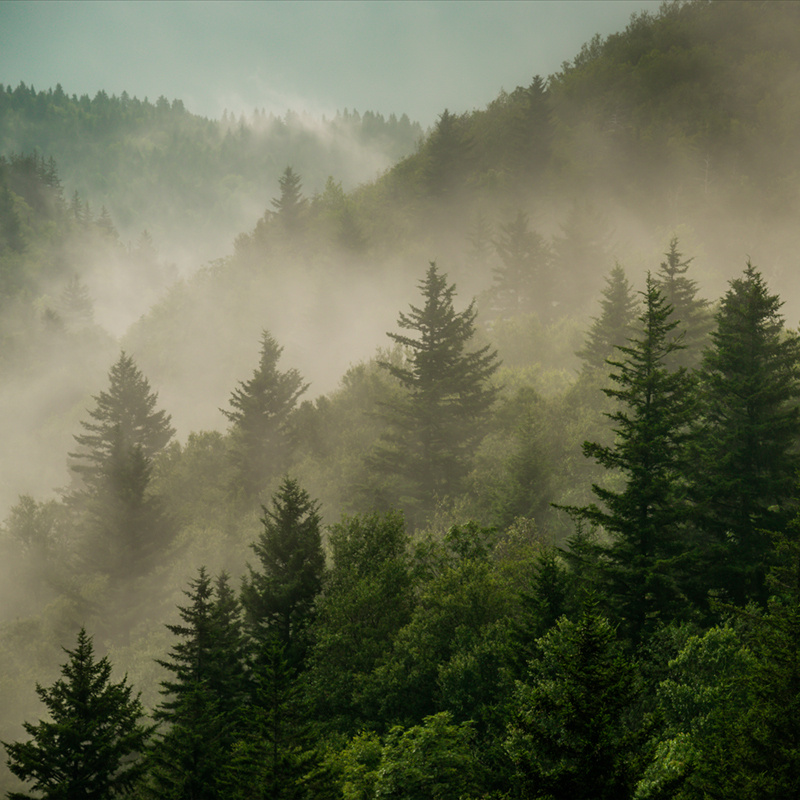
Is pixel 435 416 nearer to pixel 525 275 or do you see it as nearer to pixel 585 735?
pixel 585 735

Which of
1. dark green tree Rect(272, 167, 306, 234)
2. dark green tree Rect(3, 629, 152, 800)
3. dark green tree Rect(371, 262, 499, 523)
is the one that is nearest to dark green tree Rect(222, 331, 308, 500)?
dark green tree Rect(371, 262, 499, 523)

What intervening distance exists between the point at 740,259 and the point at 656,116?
23.8m

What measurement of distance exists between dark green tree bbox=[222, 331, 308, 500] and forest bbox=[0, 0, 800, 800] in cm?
20

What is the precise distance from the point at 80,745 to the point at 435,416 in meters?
24.3

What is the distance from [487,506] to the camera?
35781mm

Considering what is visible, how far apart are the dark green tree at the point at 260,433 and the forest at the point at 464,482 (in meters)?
0.20

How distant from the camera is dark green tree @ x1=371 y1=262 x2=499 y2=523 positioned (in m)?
37.1

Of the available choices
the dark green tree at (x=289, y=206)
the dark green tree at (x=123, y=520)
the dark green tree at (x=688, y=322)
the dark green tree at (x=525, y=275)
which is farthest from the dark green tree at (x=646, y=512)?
the dark green tree at (x=289, y=206)

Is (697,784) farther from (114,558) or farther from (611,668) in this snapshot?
(114,558)

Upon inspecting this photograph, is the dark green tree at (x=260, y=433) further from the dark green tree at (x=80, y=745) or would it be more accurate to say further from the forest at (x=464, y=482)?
the dark green tree at (x=80, y=745)

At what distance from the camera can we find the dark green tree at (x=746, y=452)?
1864cm

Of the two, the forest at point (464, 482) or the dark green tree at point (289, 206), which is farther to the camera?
the dark green tree at point (289, 206)

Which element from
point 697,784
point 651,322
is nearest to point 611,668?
point 697,784

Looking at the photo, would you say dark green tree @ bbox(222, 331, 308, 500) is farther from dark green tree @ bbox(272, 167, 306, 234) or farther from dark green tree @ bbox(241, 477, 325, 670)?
dark green tree @ bbox(272, 167, 306, 234)
